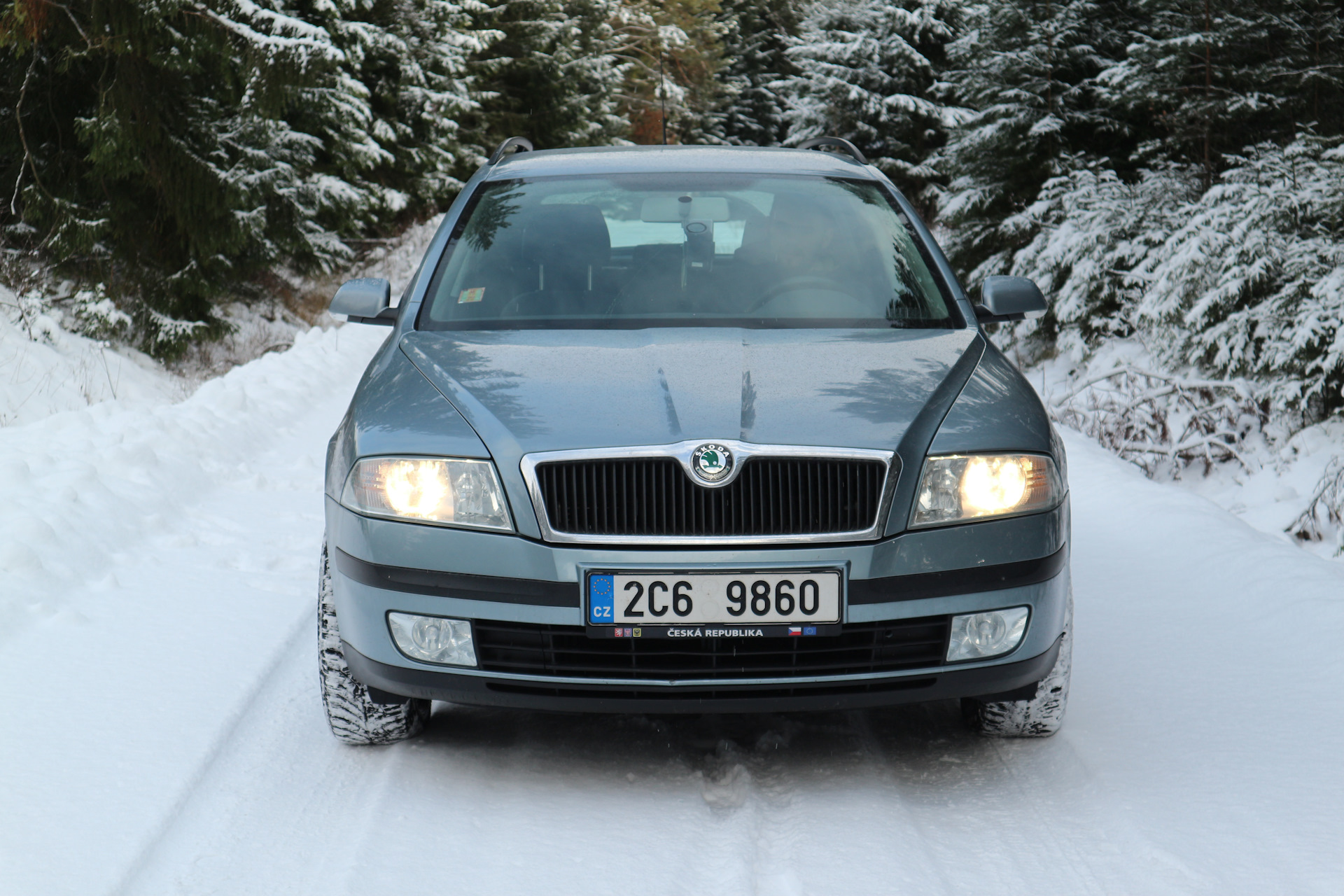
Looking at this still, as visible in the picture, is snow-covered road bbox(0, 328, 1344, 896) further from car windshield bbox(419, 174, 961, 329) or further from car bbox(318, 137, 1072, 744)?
car windshield bbox(419, 174, 961, 329)

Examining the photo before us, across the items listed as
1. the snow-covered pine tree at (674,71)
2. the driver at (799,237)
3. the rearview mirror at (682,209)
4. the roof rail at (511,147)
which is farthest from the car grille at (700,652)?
the snow-covered pine tree at (674,71)

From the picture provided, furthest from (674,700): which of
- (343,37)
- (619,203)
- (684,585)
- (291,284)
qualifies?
(291,284)

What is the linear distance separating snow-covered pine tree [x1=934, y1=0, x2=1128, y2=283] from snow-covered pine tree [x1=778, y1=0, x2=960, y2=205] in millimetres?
6392

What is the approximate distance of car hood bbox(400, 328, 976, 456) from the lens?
2945 millimetres

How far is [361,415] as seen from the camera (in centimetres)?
323

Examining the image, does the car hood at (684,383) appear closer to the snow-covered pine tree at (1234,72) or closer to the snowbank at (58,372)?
the snowbank at (58,372)

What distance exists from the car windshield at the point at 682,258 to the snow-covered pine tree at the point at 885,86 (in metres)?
17.7

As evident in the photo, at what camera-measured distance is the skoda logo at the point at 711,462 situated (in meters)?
2.85

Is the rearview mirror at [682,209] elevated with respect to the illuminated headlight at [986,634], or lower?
elevated

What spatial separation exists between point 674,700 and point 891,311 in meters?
Answer: 1.59

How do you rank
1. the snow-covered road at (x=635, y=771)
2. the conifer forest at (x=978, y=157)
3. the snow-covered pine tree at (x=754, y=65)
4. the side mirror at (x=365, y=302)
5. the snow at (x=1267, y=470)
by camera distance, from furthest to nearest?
1. the snow-covered pine tree at (x=754, y=65)
2. the conifer forest at (x=978, y=157)
3. the snow at (x=1267, y=470)
4. the side mirror at (x=365, y=302)
5. the snow-covered road at (x=635, y=771)

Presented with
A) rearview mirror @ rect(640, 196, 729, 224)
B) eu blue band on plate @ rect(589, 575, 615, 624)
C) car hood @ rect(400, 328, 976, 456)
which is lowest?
eu blue band on plate @ rect(589, 575, 615, 624)

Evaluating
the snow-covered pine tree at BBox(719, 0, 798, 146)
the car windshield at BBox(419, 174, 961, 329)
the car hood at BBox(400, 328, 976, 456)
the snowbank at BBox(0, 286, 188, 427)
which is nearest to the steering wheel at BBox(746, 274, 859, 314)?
the car windshield at BBox(419, 174, 961, 329)

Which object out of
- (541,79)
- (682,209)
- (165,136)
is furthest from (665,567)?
(541,79)
